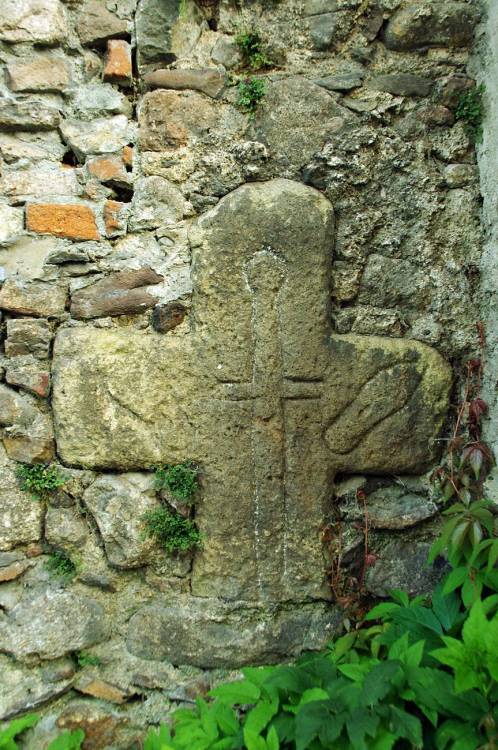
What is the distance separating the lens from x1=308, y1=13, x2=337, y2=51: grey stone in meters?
2.18

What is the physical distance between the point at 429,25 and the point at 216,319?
1.37 m

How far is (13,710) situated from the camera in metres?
1.82

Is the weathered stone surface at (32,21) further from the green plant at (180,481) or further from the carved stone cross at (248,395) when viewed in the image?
the green plant at (180,481)

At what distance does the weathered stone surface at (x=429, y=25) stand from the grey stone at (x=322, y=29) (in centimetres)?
21

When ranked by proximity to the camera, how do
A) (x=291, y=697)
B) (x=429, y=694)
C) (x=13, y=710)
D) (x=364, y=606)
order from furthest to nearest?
1. (x=364, y=606)
2. (x=13, y=710)
3. (x=291, y=697)
4. (x=429, y=694)

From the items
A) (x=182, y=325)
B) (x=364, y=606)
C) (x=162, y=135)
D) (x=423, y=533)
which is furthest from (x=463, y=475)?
(x=162, y=135)

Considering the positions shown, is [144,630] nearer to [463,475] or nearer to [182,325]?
[182,325]

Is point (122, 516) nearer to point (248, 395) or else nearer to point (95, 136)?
point (248, 395)

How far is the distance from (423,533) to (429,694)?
72 cm

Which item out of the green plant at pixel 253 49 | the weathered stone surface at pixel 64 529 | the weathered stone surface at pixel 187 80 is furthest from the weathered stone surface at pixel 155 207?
the weathered stone surface at pixel 64 529

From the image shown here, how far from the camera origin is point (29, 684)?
1.88m

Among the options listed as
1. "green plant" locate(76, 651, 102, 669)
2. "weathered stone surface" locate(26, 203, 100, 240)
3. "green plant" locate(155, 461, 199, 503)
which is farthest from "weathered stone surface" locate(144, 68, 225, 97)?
"green plant" locate(76, 651, 102, 669)

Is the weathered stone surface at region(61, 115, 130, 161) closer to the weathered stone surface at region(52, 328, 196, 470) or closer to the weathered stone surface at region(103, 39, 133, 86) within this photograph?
the weathered stone surface at region(103, 39, 133, 86)

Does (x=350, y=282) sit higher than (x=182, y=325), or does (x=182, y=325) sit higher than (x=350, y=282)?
(x=350, y=282)
